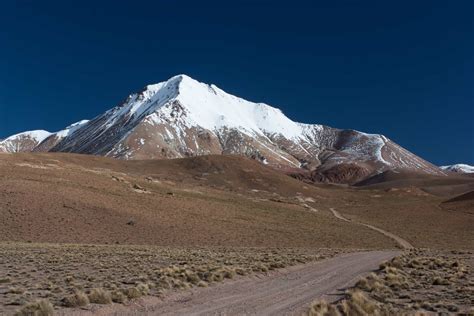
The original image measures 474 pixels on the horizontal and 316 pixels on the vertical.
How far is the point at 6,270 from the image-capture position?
2559cm

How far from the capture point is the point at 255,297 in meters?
18.5

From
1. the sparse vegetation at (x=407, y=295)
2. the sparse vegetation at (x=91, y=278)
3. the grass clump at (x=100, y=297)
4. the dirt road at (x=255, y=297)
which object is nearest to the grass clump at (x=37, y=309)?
the sparse vegetation at (x=91, y=278)

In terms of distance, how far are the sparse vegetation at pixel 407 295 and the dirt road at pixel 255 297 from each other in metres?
1.17

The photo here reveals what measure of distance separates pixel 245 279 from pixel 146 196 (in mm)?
56499

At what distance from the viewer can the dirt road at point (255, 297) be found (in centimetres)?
1566

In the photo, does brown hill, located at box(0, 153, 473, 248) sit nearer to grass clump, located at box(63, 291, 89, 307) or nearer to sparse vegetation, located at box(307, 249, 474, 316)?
sparse vegetation, located at box(307, 249, 474, 316)

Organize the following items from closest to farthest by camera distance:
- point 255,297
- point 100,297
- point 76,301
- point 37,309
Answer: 1. point 37,309
2. point 76,301
3. point 100,297
4. point 255,297

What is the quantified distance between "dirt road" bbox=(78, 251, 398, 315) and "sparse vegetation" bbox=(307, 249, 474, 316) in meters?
1.17

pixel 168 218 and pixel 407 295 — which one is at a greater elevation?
pixel 168 218

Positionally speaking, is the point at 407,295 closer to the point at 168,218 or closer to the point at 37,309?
the point at 37,309

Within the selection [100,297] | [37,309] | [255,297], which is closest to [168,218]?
[255,297]

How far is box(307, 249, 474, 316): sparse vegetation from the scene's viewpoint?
1529 centimetres

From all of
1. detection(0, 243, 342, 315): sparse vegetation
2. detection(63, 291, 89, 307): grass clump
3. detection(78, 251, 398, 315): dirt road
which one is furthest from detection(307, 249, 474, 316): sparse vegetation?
detection(63, 291, 89, 307): grass clump

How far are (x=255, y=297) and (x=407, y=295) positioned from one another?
6.20 meters
